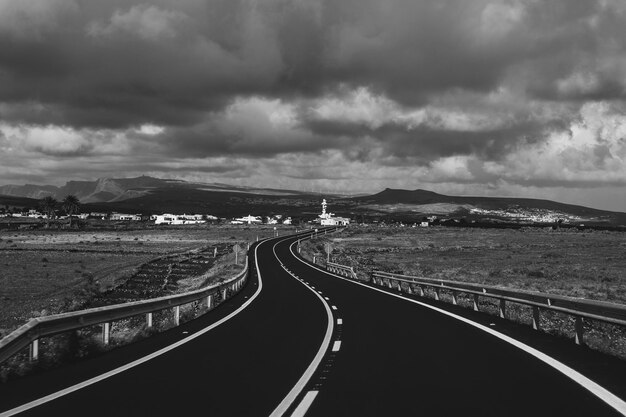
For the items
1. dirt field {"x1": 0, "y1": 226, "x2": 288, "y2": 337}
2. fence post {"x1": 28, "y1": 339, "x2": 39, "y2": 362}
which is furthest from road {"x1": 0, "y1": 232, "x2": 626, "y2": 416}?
dirt field {"x1": 0, "y1": 226, "x2": 288, "y2": 337}

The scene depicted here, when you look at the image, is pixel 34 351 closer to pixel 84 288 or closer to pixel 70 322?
pixel 70 322

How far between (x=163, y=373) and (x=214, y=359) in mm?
1550

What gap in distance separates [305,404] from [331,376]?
1.97m

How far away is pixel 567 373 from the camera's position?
9.54 m

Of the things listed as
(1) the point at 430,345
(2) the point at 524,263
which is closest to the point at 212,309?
(1) the point at 430,345

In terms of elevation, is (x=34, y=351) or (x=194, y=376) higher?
(x=34, y=351)

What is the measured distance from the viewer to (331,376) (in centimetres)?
960

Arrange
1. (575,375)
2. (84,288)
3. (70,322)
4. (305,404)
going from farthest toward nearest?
(84,288), (70,322), (575,375), (305,404)

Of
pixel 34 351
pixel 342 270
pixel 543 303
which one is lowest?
pixel 342 270

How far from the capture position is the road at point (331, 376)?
24.6 ft

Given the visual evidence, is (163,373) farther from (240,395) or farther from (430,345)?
(430,345)

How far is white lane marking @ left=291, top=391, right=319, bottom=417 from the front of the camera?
720 cm

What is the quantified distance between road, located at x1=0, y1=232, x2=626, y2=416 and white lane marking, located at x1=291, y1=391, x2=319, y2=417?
0.04ft

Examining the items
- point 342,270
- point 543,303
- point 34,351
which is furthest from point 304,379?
point 342,270
